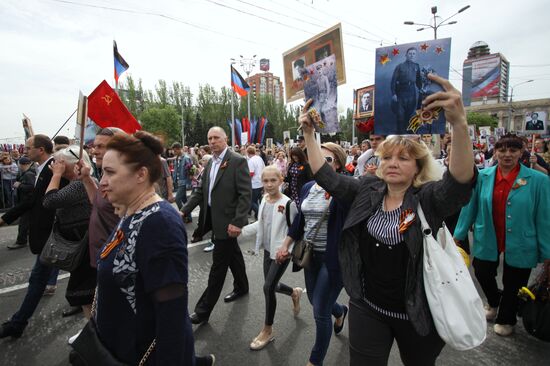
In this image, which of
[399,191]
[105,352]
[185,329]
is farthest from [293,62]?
[105,352]

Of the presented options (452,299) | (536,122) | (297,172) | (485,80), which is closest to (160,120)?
(297,172)

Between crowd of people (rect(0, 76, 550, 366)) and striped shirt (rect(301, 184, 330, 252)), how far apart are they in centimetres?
1

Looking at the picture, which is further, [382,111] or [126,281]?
[382,111]

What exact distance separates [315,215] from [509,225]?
6.42ft

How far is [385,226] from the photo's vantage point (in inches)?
73.8

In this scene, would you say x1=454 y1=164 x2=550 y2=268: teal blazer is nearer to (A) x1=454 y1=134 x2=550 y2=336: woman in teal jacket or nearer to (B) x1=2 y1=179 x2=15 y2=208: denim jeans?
(A) x1=454 y1=134 x2=550 y2=336: woman in teal jacket

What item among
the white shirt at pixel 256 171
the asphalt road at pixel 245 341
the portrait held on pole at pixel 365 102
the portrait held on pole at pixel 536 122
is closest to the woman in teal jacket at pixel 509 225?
the asphalt road at pixel 245 341

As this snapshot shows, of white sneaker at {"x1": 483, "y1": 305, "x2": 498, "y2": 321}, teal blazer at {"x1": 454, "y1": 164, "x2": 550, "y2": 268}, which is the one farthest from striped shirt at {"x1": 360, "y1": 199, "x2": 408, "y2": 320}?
white sneaker at {"x1": 483, "y1": 305, "x2": 498, "y2": 321}

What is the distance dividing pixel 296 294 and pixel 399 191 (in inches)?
84.5

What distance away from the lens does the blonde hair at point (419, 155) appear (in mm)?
1929

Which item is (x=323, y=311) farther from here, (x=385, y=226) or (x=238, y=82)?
(x=238, y=82)

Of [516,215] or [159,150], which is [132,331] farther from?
[516,215]

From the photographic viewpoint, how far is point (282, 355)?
9.63ft

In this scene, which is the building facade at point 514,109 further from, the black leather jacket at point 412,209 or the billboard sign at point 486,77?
the black leather jacket at point 412,209
